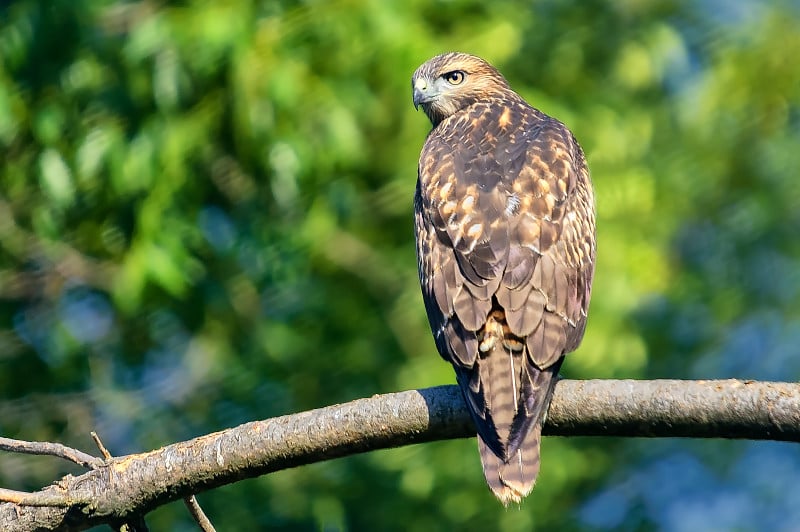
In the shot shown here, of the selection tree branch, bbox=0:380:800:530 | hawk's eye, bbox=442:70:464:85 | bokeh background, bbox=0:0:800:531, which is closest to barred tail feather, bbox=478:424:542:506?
tree branch, bbox=0:380:800:530

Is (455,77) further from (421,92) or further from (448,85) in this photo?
(421,92)

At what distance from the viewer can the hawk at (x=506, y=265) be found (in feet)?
12.9

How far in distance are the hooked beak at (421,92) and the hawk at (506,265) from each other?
57cm

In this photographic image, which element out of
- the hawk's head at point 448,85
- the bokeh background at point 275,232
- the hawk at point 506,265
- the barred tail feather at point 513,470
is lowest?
the bokeh background at point 275,232

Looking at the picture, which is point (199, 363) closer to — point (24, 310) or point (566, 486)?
point (24, 310)

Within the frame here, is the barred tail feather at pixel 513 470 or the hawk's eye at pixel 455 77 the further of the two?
the hawk's eye at pixel 455 77

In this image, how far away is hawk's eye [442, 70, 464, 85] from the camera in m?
6.27

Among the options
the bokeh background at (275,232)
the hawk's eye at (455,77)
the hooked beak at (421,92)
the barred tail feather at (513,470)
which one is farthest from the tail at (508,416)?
the bokeh background at (275,232)

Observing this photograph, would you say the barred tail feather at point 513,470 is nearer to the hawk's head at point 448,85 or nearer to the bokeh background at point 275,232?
the hawk's head at point 448,85

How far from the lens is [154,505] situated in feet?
12.5

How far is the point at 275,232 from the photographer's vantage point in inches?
285

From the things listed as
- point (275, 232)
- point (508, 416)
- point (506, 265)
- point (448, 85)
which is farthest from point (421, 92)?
point (508, 416)

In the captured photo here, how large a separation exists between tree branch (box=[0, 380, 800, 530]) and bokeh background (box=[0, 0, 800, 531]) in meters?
2.80

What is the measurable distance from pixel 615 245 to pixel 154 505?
4547 millimetres
